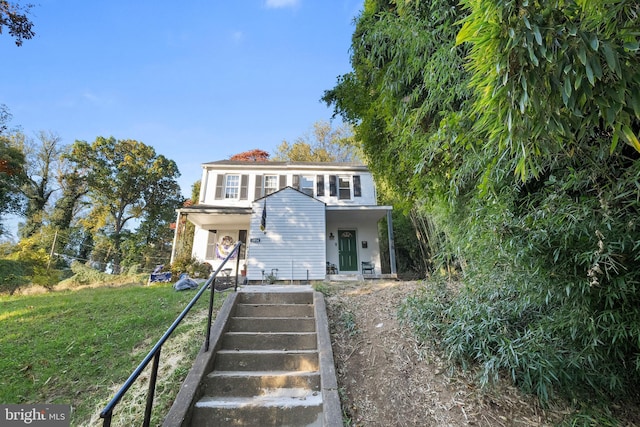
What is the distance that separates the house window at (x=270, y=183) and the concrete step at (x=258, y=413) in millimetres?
10926

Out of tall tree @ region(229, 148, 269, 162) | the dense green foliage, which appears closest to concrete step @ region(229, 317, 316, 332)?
the dense green foliage

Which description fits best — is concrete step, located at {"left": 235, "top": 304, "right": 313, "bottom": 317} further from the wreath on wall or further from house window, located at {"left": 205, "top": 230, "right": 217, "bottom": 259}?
house window, located at {"left": 205, "top": 230, "right": 217, "bottom": 259}

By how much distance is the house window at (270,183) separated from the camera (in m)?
13.0

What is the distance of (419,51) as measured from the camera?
327cm

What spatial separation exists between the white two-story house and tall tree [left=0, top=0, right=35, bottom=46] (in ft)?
22.9

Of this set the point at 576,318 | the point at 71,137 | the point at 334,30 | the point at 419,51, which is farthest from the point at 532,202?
the point at 71,137

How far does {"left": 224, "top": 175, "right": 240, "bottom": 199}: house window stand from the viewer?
1269 cm

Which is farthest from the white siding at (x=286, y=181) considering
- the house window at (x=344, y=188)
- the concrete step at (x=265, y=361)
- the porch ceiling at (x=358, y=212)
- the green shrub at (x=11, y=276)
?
the concrete step at (x=265, y=361)

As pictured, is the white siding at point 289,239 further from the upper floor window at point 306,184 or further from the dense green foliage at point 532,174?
the dense green foliage at point 532,174

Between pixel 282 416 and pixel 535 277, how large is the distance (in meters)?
2.29

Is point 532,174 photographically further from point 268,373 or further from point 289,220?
point 289,220

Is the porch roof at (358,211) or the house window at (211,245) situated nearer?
the porch roof at (358,211)

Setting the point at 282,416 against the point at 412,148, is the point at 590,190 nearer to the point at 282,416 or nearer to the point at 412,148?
the point at 412,148

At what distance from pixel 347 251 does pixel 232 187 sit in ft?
19.4
